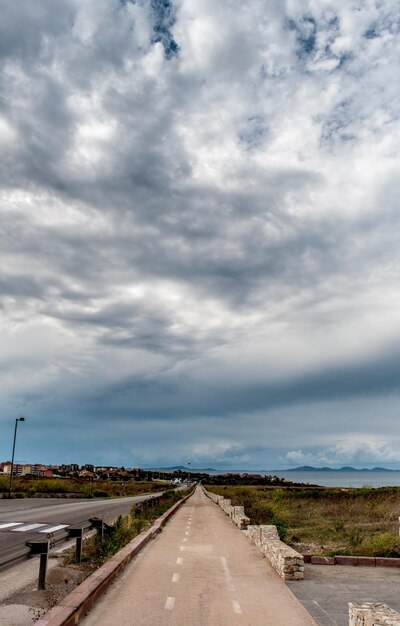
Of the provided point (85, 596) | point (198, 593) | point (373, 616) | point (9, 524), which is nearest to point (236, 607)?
point (198, 593)

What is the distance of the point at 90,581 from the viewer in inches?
344

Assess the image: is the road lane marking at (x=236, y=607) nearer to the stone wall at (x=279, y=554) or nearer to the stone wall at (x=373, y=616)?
the stone wall at (x=279, y=554)

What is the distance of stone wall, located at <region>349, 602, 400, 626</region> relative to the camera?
203 inches

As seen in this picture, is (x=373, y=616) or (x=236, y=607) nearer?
(x=373, y=616)

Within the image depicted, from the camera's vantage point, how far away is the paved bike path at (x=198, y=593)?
24.5 feet

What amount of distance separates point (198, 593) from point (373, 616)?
4459 mm

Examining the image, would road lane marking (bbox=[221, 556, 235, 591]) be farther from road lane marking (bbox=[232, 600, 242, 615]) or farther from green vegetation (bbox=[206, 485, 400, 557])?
green vegetation (bbox=[206, 485, 400, 557])

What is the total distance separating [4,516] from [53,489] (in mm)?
30071

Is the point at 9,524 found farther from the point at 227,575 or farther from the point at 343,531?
the point at 343,531

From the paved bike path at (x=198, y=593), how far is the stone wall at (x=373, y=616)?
197 cm

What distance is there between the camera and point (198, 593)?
902 cm

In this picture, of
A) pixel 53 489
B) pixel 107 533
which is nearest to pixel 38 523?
pixel 107 533

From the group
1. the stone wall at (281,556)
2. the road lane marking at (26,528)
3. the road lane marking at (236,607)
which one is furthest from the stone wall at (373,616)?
the road lane marking at (26,528)

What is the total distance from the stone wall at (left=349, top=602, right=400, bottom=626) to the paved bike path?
1972mm
